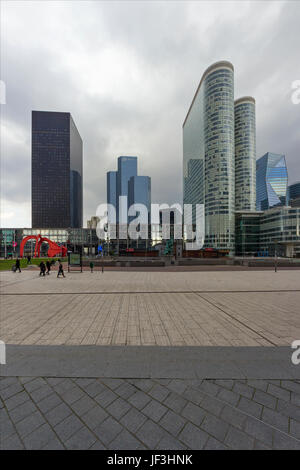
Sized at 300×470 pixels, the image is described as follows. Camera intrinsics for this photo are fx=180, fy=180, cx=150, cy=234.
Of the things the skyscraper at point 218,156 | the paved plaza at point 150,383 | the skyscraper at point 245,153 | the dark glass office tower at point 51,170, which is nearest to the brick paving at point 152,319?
the paved plaza at point 150,383

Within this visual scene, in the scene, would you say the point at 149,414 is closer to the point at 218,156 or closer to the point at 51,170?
the point at 218,156

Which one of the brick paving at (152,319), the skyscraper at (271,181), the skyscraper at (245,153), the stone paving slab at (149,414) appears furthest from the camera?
the skyscraper at (271,181)

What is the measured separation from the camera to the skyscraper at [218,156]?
83188 mm

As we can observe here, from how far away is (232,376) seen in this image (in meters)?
3.22

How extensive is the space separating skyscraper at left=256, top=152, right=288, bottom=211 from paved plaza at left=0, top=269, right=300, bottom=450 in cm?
15815

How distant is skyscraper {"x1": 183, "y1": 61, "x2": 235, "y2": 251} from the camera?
83.2 metres

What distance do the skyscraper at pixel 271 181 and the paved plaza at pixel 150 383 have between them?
519 ft

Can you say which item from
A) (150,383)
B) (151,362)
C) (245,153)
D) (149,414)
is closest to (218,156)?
(245,153)

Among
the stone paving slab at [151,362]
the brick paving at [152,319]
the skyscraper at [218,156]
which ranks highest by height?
the skyscraper at [218,156]

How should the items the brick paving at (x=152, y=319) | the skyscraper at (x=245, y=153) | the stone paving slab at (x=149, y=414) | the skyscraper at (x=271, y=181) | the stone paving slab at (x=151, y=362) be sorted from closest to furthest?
the stone paving slab at (x=149, y=414) → the stone paving slab at (x=151, y=362) → the brick paving at (x=152, y=319) → the skyscraper at (x=245, y=153) → the skyscraper at (x=271, y=181)

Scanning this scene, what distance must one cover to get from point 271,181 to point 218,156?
88.1 m

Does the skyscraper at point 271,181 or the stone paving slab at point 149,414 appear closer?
the stone paving slab at point 149,414

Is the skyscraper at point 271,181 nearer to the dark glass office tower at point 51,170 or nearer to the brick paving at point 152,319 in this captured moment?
the brick paving at point 152,319
